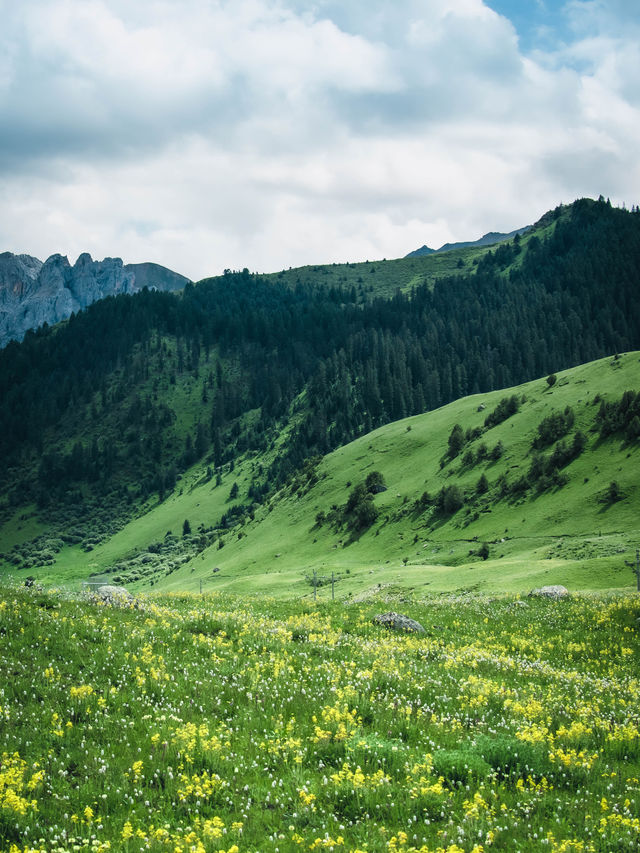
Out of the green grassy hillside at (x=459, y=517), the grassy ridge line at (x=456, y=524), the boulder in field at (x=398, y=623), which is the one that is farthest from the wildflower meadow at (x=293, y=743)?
the grassy ridge line at (x=456, y=524)

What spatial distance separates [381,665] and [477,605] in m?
15.5

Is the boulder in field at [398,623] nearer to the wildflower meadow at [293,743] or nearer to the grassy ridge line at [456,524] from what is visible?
the wildflower meadow at [293,743]

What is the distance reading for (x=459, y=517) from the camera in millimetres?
85750

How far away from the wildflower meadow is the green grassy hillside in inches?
1350

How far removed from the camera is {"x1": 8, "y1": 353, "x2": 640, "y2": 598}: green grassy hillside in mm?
57062

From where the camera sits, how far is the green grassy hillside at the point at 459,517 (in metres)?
57.1

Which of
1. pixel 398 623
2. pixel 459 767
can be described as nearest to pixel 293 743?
pixel 459 767

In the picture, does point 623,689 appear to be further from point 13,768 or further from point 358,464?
point 358,464

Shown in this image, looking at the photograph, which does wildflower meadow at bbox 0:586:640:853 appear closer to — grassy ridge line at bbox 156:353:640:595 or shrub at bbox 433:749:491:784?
shrub at bbox 433:749:491:784

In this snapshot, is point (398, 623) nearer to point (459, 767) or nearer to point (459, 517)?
point (459, 767)

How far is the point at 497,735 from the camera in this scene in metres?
9.39

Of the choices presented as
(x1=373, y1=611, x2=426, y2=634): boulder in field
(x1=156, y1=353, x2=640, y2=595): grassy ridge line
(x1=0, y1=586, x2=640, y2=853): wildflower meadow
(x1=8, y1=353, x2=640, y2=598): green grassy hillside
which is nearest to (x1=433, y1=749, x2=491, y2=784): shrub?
(x1=0, y1=586, x2=640, y2=853): wildflower meadow

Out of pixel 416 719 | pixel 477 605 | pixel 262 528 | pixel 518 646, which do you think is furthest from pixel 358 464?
pixel 416 719

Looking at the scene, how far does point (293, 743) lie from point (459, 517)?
Answer: 81033mm
